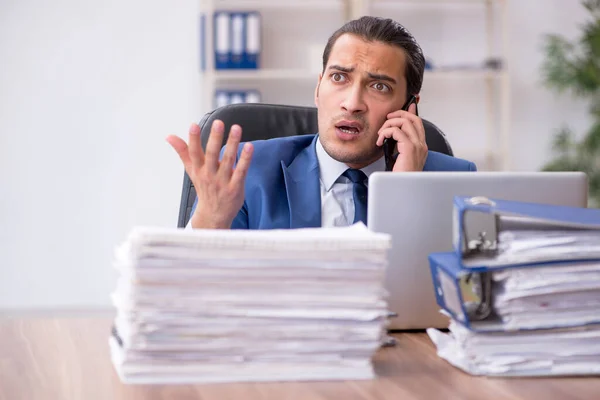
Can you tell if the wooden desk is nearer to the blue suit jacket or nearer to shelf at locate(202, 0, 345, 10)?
the blue suit jacket

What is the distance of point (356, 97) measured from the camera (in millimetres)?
1855

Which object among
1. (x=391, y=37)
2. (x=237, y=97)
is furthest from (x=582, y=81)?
(x=391, y=37)

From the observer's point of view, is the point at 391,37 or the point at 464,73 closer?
the point at 391,37

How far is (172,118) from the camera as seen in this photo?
4.62 m

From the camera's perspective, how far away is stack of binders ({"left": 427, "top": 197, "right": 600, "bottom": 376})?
0.97m

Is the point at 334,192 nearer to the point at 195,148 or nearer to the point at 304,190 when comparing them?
the point at 304,190

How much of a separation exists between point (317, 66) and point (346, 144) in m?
2.69

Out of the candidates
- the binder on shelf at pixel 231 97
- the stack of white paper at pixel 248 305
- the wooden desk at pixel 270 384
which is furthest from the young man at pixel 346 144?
the binder on shelf at pixel 231 97

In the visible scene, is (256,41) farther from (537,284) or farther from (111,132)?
(537,284)

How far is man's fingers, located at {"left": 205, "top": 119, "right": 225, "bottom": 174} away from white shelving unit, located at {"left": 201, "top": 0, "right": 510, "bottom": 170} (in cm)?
310

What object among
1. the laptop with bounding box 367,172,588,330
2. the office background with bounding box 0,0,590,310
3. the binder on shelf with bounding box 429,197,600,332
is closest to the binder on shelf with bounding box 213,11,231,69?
the office background with bounding box 0,0,590,310

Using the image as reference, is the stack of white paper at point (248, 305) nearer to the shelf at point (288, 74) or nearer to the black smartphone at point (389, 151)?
the black smartphone at point (389, 151)

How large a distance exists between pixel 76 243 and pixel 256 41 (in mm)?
1546

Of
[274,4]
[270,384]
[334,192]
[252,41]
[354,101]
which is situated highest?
[274,4]
